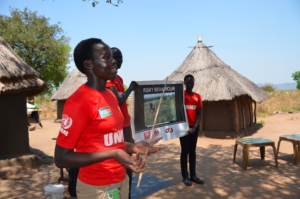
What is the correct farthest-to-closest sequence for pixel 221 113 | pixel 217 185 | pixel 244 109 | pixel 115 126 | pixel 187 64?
1. pixel 187 64
2. pixel 244 109
3. pixel 221 113
4. pixel 217 185
5. pixel 115 126

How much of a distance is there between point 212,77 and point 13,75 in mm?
7447

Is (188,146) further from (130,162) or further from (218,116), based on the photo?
(218,116)

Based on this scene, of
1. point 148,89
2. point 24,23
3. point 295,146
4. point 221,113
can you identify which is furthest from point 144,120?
point 24,23

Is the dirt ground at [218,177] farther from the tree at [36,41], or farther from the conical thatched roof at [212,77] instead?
the tree at [36,41]

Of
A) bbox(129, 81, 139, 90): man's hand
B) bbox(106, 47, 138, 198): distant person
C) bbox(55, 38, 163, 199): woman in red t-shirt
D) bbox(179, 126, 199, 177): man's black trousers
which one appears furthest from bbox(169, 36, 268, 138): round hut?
bbox(55, 38, 163, 199): woman in red t-shirt

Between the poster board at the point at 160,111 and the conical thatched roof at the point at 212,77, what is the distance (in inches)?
224

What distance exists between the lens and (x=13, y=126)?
18.7 ft

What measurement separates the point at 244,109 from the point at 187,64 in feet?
10.8

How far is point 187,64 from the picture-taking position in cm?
1092

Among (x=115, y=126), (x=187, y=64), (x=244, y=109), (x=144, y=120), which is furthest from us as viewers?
(x=187, y=64)

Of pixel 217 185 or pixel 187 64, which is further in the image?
pixel 187 64

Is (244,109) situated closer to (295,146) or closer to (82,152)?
(295,146)

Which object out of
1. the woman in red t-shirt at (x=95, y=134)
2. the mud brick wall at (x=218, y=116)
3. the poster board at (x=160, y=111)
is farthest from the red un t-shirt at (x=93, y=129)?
the mud brick wall at (x=218, y=116)

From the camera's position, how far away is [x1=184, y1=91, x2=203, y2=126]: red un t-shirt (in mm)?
4168
